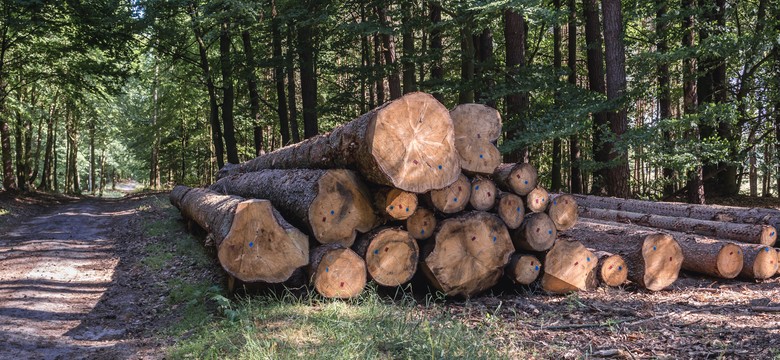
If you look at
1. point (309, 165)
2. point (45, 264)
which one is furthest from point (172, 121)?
point (309, 165)

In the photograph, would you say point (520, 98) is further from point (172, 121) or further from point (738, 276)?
point (172, 121)

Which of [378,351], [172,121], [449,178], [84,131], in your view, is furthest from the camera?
[84,131]

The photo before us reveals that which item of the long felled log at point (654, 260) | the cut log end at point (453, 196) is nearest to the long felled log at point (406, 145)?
the cut log end at point (453, 196)

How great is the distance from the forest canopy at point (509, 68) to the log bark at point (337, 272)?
19.2ft

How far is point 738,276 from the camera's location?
727 cm

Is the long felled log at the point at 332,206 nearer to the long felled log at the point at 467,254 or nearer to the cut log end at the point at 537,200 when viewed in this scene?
the long felled log at the point at 467,254

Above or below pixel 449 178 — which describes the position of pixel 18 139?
above

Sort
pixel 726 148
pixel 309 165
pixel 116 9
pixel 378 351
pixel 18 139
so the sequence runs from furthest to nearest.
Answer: pixel 18 139, pixel 116 9, pixel 726 148, pixel 309 165, pixel 378 351

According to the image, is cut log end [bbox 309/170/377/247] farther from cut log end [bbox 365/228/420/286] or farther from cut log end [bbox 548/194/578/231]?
cut log end [bbox 548/194/578/231]

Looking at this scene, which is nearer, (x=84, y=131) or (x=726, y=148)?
(x=726, y=148)

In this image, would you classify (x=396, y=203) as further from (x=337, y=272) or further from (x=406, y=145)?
(x=337, y=272)

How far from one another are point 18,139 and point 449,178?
85.9 ft

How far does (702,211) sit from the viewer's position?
352 inches

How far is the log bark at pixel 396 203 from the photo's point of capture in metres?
5.76
